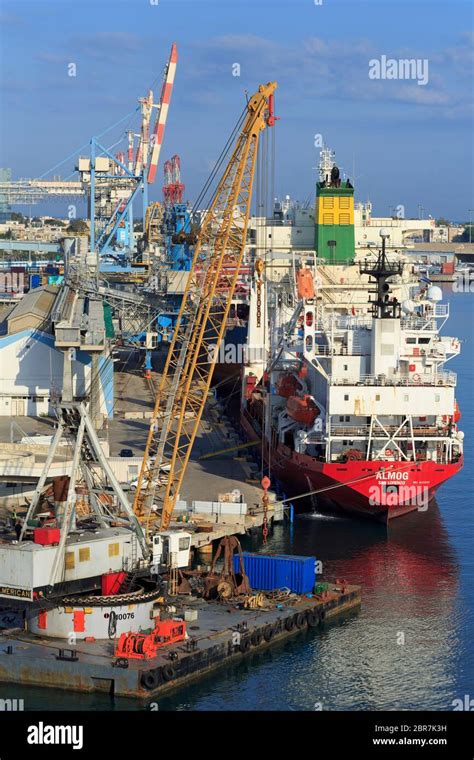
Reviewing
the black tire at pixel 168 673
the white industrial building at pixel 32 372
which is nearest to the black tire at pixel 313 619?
the black tire at pixel 168 673

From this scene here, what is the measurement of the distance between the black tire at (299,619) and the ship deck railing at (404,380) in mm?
15715

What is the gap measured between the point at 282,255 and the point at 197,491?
118ft

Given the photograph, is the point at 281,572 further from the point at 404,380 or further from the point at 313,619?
the point at 404,380

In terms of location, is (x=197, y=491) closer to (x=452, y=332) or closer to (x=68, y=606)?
(x=68, y=606)

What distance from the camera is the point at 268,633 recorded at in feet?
121

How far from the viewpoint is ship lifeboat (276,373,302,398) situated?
59.4 metres

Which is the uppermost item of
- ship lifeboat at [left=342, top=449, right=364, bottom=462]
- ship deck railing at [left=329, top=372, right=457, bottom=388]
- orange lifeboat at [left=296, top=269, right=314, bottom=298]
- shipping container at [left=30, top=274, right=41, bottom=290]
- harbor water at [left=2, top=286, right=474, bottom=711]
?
shipping container at [left=30, top=274, right=41, bottom=290]

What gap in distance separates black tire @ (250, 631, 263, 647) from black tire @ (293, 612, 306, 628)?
1.74m

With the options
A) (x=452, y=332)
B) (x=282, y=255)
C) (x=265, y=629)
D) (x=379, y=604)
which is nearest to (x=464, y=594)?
(x=379, y=604)

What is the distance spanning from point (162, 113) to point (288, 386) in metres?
70.8

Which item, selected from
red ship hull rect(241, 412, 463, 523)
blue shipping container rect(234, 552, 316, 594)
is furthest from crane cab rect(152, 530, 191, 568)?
red ship hull rect(241, 412, 463, 523)

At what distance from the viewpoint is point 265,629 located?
36.9m

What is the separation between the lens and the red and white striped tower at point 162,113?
395 ft

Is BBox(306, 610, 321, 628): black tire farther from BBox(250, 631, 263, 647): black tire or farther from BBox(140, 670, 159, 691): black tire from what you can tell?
BBox(140, 670, 159, 691): black tire
